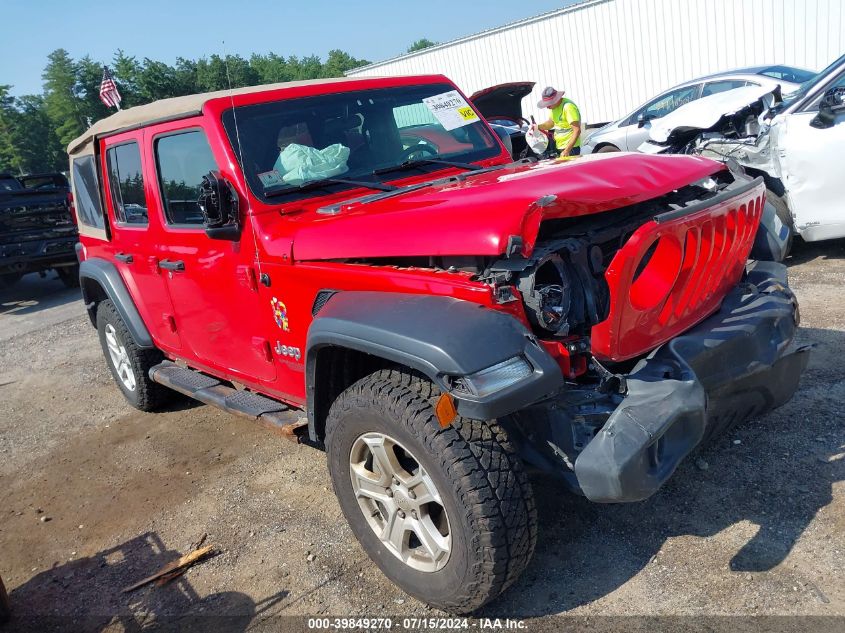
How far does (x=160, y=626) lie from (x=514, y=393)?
1887 millimetres

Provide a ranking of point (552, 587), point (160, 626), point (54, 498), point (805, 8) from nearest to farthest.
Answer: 1. point (552, 587)
2. point (160, 626)
3. point (54, 498)
4. point (805, 8)

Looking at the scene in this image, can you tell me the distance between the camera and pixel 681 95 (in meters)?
11.4

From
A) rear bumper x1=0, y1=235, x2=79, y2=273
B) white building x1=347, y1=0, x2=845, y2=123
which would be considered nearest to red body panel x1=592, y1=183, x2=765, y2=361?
rear bumper x1=0, y1=235, x2=79, y2=273

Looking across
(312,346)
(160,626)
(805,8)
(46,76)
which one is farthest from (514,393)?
(46,76)

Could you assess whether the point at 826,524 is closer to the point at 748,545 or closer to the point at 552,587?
the point at 748,545

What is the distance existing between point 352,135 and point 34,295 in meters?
9.83

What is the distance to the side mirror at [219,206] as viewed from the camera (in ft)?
10.3

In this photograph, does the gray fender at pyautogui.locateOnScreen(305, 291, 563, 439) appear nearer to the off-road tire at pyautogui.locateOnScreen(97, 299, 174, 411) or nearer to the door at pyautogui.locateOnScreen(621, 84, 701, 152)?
the off-road tire at pyautogui.locateOnScreen(97, 299, 174, 411)

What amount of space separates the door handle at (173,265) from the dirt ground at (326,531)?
4.08 ft

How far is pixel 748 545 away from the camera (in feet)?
8.99

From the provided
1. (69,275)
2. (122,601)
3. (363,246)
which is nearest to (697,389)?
(363,246)

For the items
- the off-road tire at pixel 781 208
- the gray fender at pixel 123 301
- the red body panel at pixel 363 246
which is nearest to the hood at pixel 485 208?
the red body panel at pixel 363 246

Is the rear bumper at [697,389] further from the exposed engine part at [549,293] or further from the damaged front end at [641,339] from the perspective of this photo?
the exposed engine part at [549,293]

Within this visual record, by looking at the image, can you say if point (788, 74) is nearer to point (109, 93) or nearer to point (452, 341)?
point (109, 93)
